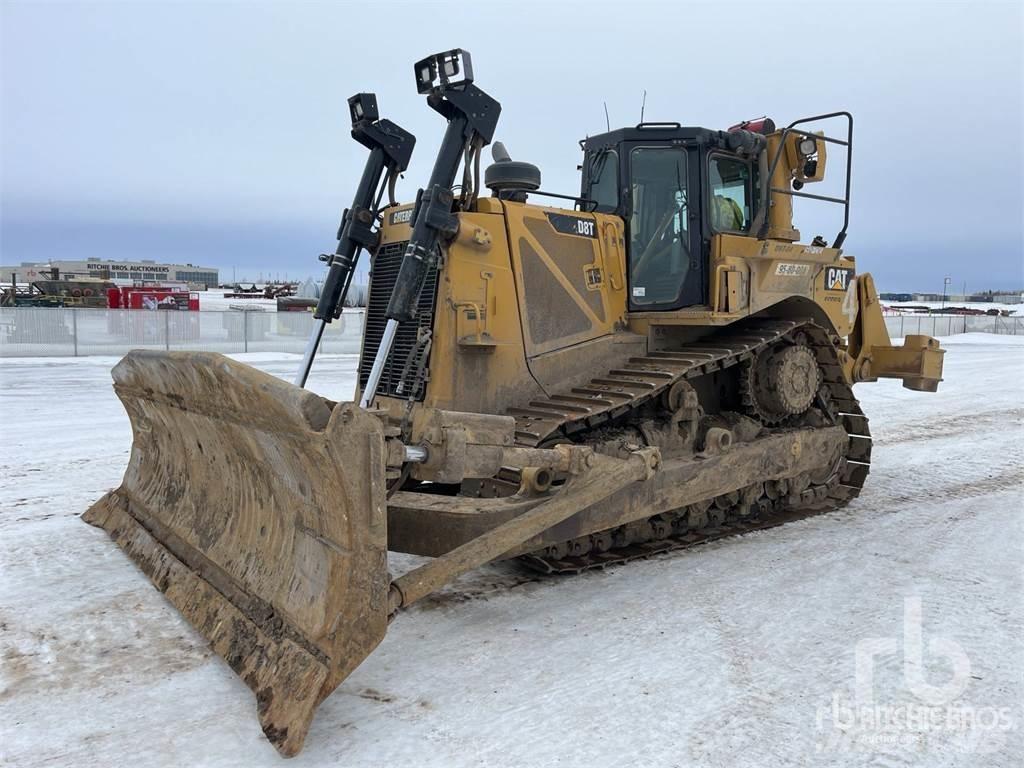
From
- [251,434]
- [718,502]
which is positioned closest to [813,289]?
[718,502]

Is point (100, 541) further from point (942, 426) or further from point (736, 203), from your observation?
point (942, 426)

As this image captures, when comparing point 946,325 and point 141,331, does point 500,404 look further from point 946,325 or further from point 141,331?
point 946,325

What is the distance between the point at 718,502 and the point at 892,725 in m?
2.67

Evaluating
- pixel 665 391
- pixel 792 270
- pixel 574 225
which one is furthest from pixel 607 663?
pixel 792 270

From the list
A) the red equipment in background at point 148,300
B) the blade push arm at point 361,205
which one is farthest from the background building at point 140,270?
the blade push arm at point 361,205

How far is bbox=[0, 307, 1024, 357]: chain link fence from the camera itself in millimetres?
18312

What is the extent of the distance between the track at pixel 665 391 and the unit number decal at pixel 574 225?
96 cm

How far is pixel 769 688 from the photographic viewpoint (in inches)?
139

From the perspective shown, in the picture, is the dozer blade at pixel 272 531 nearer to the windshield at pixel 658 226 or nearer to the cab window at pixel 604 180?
the windshield at pixel 658 226

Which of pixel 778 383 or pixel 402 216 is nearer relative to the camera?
pixel 402 216

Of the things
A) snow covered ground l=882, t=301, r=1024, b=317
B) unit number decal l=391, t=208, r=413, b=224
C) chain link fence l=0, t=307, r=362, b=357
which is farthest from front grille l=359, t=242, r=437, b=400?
snow covered ground l=882, t=301, r=1024, b=317

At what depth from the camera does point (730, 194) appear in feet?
20.1

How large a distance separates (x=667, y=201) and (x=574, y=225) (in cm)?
86

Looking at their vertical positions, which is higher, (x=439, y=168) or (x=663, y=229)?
(x=439, y=168)
